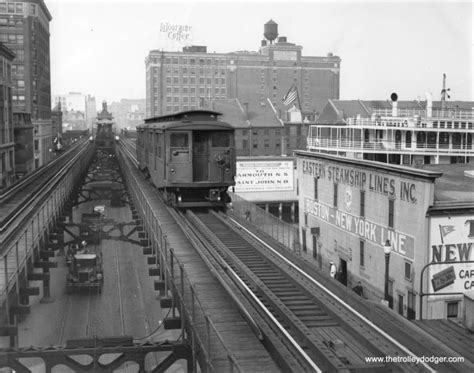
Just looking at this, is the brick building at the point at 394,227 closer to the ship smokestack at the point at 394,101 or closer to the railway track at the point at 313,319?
the railway track at the point at 313,319

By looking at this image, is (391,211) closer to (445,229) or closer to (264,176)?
(445,229)

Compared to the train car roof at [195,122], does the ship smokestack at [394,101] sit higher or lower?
higher

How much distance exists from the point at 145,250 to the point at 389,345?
1261 centimetres

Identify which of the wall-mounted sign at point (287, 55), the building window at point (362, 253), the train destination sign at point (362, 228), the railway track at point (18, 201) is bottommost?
the building window at point (362, 253)

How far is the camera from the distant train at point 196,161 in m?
24.0

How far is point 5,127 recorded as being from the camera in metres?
54.8

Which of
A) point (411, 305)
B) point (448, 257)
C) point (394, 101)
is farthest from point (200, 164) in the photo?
point (394, 101)

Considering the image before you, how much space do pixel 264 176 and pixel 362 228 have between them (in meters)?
30.7

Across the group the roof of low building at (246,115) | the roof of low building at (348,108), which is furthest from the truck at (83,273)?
the roof of low building at (246,115)

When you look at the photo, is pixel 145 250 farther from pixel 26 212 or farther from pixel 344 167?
pixel 344 167

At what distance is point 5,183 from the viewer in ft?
171

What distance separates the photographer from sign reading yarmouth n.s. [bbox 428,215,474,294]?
22.8m

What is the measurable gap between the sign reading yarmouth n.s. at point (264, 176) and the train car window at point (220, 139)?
32014mm

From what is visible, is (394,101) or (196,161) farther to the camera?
(394,101)
